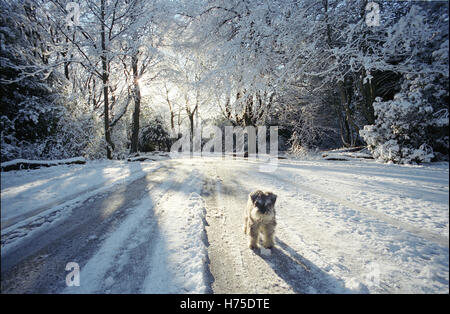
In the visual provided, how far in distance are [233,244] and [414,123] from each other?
2.09 metres

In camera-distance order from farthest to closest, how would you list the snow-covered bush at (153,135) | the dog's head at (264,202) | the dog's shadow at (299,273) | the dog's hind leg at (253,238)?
the snow-covered bush at (153,135), the dog's hind leg at (253,238), the dog's head at (264,202), the dog's shadow at (299,273)

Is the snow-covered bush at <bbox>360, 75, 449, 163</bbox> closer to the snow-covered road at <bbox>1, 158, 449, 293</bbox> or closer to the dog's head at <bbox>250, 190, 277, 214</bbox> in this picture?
the snow-covered road at <bbox>1, 158, 449, 293</bbox>

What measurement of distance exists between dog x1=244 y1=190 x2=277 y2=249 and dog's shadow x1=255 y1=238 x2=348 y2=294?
0.42 feet

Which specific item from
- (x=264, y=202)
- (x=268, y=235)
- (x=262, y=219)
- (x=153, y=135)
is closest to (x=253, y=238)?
(x=268, y=235)

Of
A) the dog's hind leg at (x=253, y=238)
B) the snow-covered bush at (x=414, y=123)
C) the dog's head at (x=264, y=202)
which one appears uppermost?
the snow-covered bush at (x=414, y=123)

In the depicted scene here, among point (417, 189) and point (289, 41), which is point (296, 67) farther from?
point (417, 189)

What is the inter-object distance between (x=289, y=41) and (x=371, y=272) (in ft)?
18.3

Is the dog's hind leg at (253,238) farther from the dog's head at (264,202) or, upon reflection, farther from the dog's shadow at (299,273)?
the dog's head at (264,202)

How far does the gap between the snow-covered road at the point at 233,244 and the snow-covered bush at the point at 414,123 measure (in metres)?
0.13

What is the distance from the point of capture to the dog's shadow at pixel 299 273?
1596mm

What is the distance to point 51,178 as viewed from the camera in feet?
6.81

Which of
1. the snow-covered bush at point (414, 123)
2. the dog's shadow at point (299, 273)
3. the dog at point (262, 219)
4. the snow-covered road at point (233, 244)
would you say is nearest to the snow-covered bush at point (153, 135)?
the snow-covered road at point (233, 244)

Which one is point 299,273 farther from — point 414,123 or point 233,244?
point 414,123
